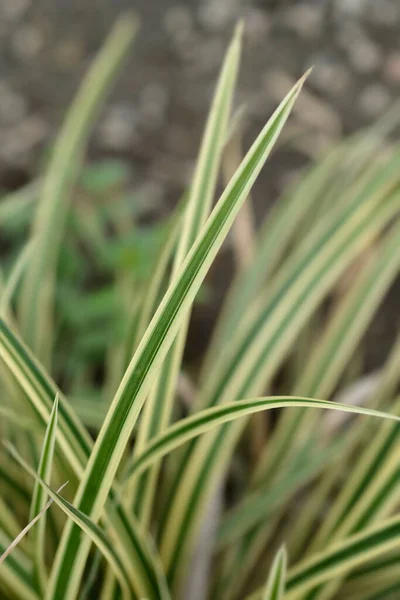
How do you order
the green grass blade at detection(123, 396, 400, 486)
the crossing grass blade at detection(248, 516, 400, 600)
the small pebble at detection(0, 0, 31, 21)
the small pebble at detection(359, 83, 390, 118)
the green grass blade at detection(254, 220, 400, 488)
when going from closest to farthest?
the green grass blade at detection(123, 396, 400, 486)
the crossing grass blade at detection(248, 516, 400, 600)
the green grass blade at detection(254, 220, 400, 488)
the small pebble at detection(359, 83, 390, 118)
the small pebble at detection(0, 0, 31, 21)

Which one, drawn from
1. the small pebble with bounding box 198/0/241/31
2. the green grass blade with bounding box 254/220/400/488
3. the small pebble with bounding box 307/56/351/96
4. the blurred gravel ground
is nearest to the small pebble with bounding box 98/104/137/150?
the blurred gravel ground

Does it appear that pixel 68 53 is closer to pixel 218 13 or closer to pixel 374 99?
pixel 218 13

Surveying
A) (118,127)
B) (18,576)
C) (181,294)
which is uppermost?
(118,127)

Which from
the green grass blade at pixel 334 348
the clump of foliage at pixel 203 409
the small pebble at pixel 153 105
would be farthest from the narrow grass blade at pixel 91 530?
the small pebble at pixel 153 105

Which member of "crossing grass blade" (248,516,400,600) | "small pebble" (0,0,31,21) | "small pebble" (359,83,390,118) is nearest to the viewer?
"crossing grass blade" (248,516,400,600)

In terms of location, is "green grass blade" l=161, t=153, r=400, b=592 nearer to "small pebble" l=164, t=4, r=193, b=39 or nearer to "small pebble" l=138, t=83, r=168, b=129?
"small pebble" l=138, t=83, r=168, b=129

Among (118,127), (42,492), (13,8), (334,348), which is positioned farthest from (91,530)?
A: (13,8)

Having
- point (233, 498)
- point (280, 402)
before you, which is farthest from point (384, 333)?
point (280, 402)

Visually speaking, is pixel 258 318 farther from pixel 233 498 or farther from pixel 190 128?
pixel 190 128
